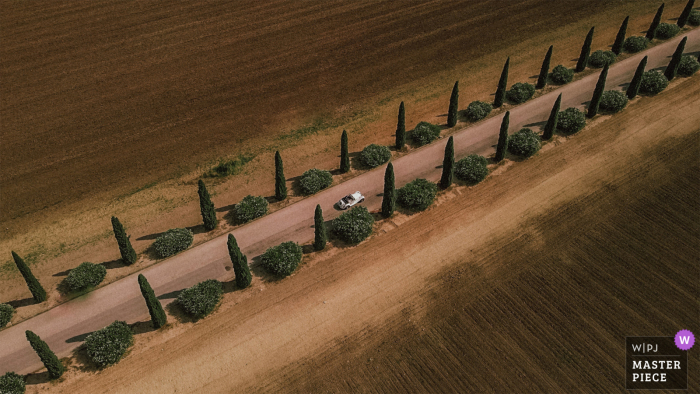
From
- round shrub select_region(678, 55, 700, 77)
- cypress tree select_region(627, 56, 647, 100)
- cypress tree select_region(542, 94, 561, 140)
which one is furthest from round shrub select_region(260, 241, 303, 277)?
round shrub select_region(678, 55, 700, 77)

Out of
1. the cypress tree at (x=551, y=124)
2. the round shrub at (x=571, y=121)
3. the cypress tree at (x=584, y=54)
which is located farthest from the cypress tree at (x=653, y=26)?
the cypress tree at (x=551, y=124)

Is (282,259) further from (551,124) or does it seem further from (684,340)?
(551,124)

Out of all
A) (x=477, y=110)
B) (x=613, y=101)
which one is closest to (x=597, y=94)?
(x=613, y=101)

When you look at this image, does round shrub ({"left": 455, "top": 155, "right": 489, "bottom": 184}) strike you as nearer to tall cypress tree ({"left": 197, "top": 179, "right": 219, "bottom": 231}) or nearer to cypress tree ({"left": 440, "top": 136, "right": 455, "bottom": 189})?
cypress tree ({"left": 440, "top": 136, "right": 455, "bottom": 189})

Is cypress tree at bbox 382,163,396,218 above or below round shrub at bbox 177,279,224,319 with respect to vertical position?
above

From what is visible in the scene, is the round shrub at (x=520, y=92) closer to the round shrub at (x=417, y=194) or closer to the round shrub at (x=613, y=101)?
the round shrub at (x=613, y=101)

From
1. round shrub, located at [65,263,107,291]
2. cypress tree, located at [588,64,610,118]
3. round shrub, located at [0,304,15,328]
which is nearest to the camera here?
round shrub, located at [0,304,15,328]

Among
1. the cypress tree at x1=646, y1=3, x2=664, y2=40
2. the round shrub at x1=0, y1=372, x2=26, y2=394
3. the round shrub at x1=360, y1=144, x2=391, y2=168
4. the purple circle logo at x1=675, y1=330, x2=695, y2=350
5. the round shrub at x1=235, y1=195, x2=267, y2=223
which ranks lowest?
the purple circle logo at x1=675, y1=330, x2=695, y2=350
